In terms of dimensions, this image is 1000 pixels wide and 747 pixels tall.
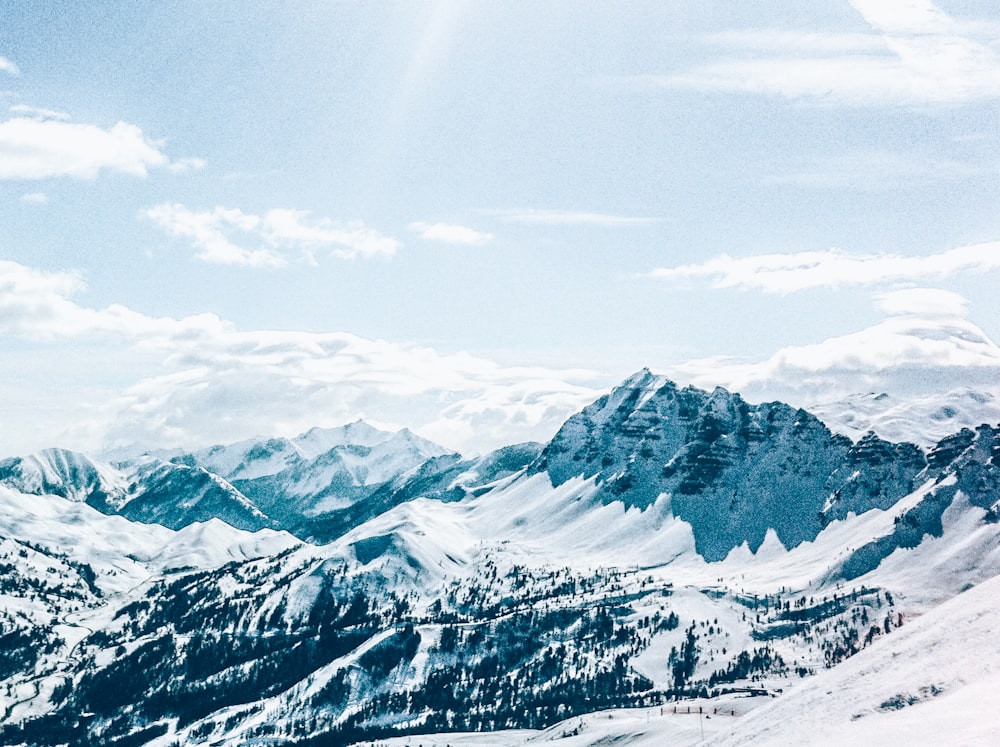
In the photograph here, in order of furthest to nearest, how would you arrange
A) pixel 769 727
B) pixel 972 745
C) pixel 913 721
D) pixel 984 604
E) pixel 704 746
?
pixel 704 746
pixel 984 604
pixel 769 727
pixel 913 721
pixel 972 745

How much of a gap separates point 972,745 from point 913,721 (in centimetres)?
2491

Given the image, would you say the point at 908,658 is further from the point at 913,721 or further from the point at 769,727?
the point at 913,721

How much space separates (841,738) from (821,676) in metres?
50.9

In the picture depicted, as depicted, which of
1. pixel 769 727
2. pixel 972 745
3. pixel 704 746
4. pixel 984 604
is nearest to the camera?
pixel 972 745

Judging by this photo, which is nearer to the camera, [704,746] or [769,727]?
[769,727]

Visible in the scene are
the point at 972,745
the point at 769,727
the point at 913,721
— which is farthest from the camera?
the point at 769,727

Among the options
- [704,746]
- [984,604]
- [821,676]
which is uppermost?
[984,604]

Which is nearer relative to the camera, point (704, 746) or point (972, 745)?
point (972, 745)

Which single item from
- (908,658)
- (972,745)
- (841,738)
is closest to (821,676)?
(908,658)

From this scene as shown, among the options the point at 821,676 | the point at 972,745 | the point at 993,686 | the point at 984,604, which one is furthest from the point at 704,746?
the point at 972,745

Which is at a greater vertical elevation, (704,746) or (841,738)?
(841,738)

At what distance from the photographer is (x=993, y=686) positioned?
395 ft

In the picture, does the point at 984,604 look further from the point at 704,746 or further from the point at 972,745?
the point at 972,745

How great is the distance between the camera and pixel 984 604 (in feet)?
538
